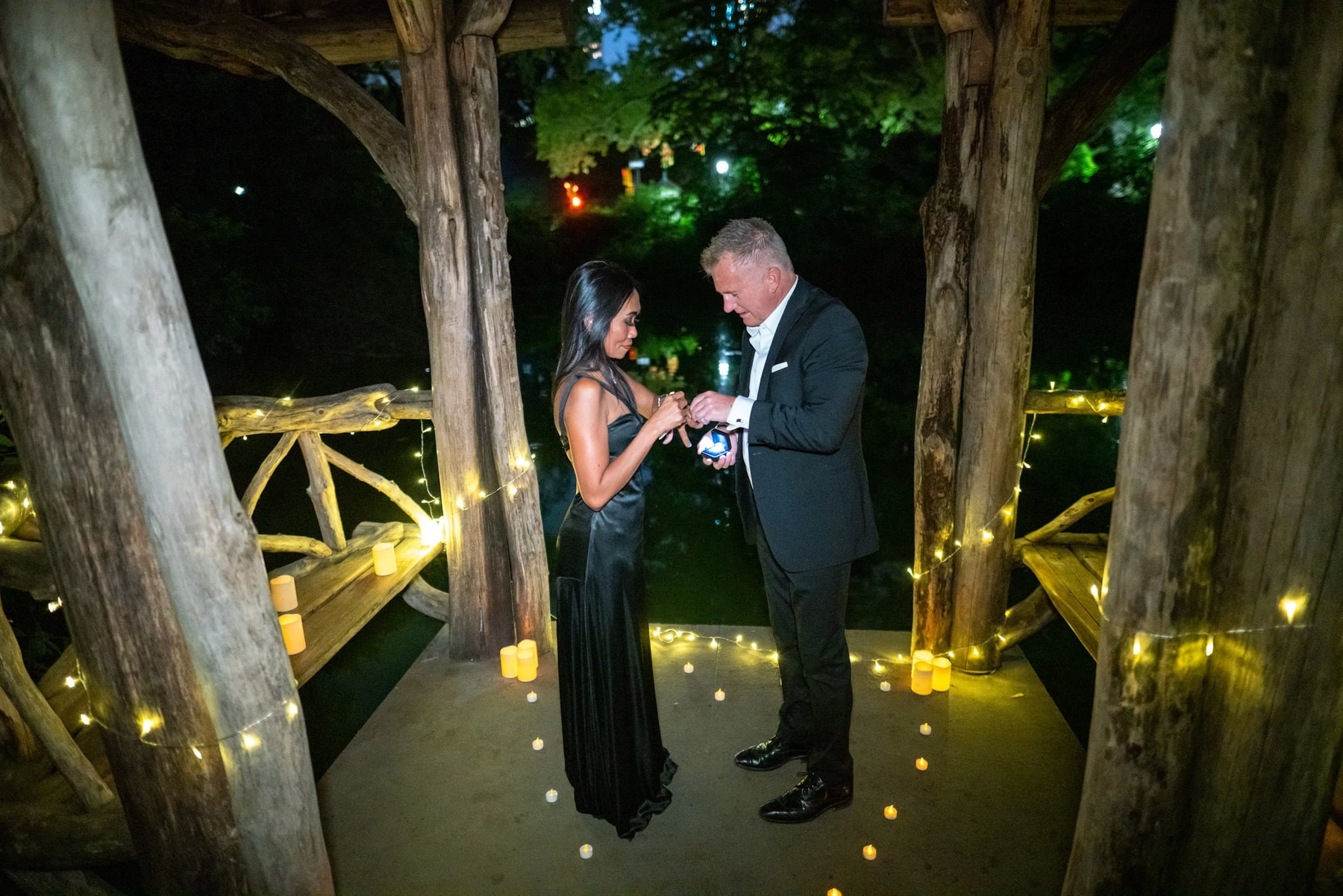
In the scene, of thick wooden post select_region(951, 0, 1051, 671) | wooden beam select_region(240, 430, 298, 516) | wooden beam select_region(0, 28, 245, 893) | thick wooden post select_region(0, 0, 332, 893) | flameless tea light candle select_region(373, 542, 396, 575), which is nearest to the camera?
thick wooden post select_region(0, 0, 332, 893)

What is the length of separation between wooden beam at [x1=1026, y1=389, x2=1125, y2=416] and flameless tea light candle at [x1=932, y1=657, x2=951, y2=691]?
1289 millimetres

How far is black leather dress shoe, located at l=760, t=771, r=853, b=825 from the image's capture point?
2928 millimetres

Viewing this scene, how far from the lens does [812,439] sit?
2553 mm

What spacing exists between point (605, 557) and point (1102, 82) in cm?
301

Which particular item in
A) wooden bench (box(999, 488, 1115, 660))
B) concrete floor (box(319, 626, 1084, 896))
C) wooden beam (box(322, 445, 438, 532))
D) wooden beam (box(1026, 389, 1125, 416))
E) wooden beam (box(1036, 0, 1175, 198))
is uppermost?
wooden beam (box(1036, 0, 1175, 198))

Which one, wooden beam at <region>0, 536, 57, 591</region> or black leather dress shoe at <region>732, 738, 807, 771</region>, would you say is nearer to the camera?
wooden beam at <region>0, 536, 57, 591</region>

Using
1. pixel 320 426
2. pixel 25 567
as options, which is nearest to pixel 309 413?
pixel 320 426

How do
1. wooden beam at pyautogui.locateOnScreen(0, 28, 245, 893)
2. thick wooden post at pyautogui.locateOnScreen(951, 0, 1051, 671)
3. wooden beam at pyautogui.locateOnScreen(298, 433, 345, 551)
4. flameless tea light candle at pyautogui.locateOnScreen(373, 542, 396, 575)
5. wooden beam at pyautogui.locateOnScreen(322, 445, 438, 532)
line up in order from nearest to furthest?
wooden beam at pyautogui.locateOnScreen(0, 28, 245, 893), thick wooden post at pyautogui.locateOnScreen(951, 0, 1051, 671), flameless tea light candle at pyautogui.locateOnScreen(373, 542, 396, 575), wooden beam at pyautogui.locateOnScreen(298, 433, 345, 551), wooden beam at pyautogui.locateOnScreen(322, 445, 438, 532)

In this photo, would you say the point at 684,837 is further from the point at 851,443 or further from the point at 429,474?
the point at 429,474

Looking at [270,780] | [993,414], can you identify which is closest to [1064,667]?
[993,414]

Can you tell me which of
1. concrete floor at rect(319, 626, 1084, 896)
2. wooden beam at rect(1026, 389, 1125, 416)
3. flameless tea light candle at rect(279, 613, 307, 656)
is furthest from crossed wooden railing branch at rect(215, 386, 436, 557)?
wooden beam at rect(1026, 389, 1125, 416)

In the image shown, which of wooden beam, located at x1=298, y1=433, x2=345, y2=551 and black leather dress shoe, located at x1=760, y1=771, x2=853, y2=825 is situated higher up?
wooden beam, located at x1=298, y1=433, x2=345, y2=551

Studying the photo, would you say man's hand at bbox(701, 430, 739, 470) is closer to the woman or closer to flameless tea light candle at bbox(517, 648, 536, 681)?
the woman

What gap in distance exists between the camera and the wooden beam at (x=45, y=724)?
8.68ft
